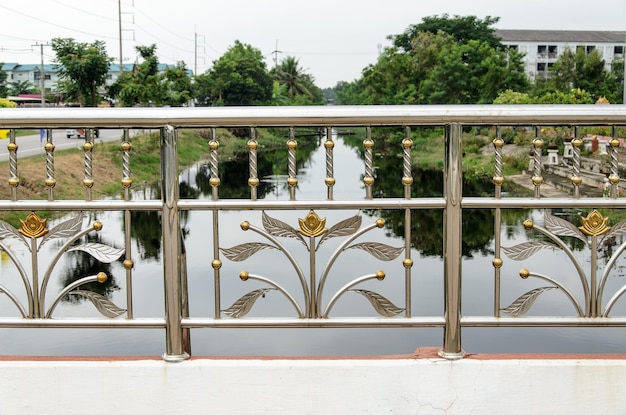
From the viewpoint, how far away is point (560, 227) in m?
2.41

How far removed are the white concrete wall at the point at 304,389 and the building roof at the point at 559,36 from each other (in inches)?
2736

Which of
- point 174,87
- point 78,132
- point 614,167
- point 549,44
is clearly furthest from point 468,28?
point 614,167

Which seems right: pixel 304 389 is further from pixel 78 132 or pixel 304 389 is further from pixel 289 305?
pixel 78 132

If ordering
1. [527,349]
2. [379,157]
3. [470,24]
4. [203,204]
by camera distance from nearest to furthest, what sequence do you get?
[203,204] < [527,349] < [379,157] < [470,24]

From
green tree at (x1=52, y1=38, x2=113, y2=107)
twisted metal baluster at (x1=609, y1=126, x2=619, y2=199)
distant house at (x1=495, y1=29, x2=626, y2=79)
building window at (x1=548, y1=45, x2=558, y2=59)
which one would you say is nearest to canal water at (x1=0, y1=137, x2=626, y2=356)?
twisted metal baluster at (x1=609, y1=126, x2=619, y2=199)

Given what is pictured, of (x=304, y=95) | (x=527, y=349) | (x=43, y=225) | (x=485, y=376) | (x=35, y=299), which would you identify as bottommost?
(x=527, y=349)

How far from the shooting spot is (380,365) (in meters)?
2.31

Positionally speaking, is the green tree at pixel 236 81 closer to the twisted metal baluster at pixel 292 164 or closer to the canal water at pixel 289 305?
the canal water at pixel 289 305

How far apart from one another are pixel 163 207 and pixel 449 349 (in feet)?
3.35

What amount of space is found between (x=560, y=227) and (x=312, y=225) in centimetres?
82

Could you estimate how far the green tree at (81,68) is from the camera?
2348cm

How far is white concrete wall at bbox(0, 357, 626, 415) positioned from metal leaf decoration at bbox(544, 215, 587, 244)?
0.41m

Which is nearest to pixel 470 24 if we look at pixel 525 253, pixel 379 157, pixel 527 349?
pixel 379 157

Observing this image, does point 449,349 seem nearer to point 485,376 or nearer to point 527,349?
point 485,376
